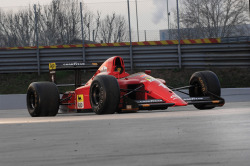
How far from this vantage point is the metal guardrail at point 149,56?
1606cm

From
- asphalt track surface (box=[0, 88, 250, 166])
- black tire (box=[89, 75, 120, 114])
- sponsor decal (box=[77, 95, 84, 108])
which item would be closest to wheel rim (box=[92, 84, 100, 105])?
black tire (box=[89, 75, 120, 114])

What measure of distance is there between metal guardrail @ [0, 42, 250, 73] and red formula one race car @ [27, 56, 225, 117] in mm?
6986

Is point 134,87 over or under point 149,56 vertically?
under

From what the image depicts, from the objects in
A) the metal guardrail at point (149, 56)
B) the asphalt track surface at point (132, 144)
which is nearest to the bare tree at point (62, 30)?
the metal guardrail at point (149, 56)

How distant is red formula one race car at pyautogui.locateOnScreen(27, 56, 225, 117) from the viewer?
7.28m

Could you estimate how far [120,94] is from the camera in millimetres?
7688

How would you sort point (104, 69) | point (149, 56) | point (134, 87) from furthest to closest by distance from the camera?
point (149, 56), point (104, 69), point (134, 87)

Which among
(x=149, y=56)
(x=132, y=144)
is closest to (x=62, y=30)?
(x=149, y=56)

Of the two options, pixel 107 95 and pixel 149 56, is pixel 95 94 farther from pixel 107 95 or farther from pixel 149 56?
pixel 149 56

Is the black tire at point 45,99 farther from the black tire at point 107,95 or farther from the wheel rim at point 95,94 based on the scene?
the black tire at point 107,95

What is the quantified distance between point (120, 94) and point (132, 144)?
4.17 m

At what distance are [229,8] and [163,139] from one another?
1133 inches

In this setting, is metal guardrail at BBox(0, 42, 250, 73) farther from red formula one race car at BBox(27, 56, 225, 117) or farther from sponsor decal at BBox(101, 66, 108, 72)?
sponsor decal at BBox(101, 66, 108, 72)

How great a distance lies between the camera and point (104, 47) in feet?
54.8
